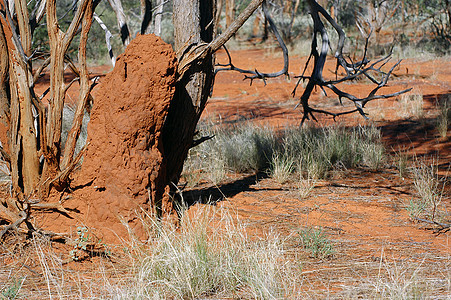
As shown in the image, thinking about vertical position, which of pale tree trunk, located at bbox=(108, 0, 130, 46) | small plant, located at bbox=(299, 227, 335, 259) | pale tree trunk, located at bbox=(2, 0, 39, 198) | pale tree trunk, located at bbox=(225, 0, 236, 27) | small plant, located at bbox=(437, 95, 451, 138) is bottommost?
small plant, located at bbox=(299, 227, 335, 259)

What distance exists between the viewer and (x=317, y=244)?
12.0 feet

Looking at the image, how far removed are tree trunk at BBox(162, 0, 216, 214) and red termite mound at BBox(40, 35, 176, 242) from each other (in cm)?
42

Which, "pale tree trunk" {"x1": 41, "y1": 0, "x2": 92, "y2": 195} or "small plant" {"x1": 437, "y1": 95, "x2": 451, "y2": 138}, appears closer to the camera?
"pale tree trunk" {"x1": 41, "y1": 0, "x2": 92, "y2": 195}

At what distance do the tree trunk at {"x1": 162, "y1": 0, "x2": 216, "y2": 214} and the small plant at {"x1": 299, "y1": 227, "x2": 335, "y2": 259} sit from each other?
4.28 feet

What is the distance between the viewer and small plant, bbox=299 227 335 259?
3.61 m

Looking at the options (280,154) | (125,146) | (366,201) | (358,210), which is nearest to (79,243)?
(125,146)

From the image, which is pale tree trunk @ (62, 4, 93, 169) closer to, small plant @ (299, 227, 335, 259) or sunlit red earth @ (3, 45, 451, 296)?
sunlit red earth @ (3, 45, 451, 296)

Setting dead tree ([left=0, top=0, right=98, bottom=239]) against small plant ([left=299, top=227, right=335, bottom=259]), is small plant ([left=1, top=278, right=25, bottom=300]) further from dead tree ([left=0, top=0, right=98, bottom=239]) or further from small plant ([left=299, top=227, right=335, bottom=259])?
small plant ([left=299, top=227, right=335, bottom=259])

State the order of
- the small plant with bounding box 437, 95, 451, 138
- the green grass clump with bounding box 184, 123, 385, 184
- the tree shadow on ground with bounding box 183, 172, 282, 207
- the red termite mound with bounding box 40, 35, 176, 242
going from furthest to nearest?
the small plant with bounding box 437, 95, 451, 138
the green grass clump with bounding box 184, 123, 385, 184
the tree shadow on ground with bounding box 183, 172, 282, 207
the red termite mound with bounding box 40, 35, 176, 242

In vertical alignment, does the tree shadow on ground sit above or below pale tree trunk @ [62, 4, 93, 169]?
below

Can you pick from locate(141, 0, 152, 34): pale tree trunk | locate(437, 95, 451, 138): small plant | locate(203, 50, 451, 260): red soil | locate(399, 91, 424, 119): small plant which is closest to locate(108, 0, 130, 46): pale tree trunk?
locate(141, 0, 152, 34): pale tree trunk

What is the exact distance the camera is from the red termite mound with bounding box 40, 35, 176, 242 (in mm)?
3877

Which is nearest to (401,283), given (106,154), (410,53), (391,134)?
(106,154)

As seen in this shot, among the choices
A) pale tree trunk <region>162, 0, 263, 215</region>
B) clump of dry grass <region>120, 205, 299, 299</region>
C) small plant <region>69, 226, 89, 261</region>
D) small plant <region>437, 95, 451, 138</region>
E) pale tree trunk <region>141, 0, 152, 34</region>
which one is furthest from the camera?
small plant <region>437, 95, 451, 138</region>
